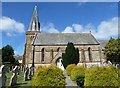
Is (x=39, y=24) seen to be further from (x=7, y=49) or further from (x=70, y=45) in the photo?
(x=70, y=45)

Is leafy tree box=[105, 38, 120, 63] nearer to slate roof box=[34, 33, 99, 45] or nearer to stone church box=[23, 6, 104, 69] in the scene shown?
stone church box=[23, 6, 104, 69]

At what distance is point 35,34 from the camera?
49844 mm

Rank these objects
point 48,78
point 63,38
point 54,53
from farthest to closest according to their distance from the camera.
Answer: point 63,38
point 54,53
point 48,78

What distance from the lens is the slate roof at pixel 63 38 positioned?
4703cm

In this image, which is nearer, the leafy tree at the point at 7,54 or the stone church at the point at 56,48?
the stone church at the point at 56,48

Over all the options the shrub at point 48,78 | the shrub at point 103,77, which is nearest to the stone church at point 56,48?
the shrub at point 103,77

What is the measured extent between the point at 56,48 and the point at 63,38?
4121 mm

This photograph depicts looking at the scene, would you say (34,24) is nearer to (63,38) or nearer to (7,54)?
(63,38)

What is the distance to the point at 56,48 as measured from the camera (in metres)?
46.2

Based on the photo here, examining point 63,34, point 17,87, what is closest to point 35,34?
point 63,34

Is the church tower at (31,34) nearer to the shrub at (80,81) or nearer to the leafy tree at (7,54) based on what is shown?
the leafy tree at (7,54)

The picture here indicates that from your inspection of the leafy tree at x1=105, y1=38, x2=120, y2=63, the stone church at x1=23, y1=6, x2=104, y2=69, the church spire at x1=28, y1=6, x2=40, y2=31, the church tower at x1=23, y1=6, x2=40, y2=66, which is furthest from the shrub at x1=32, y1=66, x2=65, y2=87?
the church spire at x1=28, y1=6, x2=40, y2=31

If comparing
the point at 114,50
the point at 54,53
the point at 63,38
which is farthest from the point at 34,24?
the point at 114,50

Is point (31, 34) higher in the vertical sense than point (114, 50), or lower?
higher
